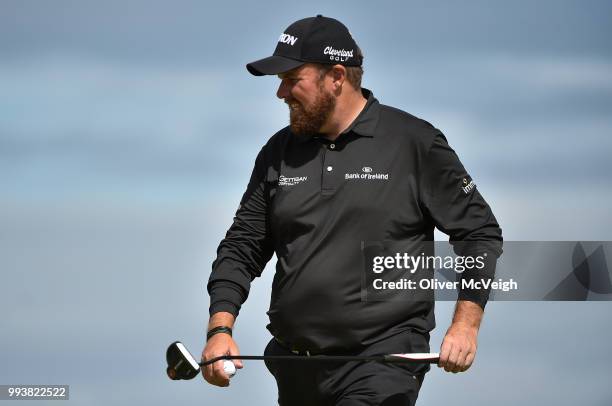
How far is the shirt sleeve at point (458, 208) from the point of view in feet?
19.2

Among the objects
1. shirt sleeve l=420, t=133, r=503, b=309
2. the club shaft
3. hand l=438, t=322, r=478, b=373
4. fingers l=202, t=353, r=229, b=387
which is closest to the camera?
hand l=438, t=322, r=478, b=373

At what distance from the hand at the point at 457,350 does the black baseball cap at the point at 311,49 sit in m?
1.56

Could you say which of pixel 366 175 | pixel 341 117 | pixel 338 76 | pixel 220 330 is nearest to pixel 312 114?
pixel 341 117

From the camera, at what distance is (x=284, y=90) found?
6145 mm

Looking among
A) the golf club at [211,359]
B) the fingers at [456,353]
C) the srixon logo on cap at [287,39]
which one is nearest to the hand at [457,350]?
the fingers at [456,353]

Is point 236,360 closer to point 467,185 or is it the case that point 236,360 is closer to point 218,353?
point 218,353

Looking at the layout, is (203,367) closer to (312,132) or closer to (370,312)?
(370,312)

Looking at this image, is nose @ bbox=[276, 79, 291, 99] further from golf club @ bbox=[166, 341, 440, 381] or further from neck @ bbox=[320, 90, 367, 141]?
golf club @ bbox=[166, 341, 440, 381]

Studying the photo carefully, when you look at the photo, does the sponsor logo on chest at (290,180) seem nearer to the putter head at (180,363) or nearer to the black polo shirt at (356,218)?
the black polo shirt at (356,218)

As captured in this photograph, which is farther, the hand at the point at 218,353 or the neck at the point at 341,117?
the neck at the point at 341,117

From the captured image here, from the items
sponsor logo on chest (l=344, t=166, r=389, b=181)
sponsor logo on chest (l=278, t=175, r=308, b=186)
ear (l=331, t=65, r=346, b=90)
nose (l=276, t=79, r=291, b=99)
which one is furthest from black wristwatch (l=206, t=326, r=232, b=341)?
ear (l=331, t=65, r=346, b=90)

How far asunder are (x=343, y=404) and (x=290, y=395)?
1.33 feet

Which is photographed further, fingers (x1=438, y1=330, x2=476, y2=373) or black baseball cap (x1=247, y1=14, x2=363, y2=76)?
black baseball cap (x1=247, y1=14, x2=363, y2=76)

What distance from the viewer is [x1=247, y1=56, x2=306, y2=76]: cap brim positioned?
6.04m
